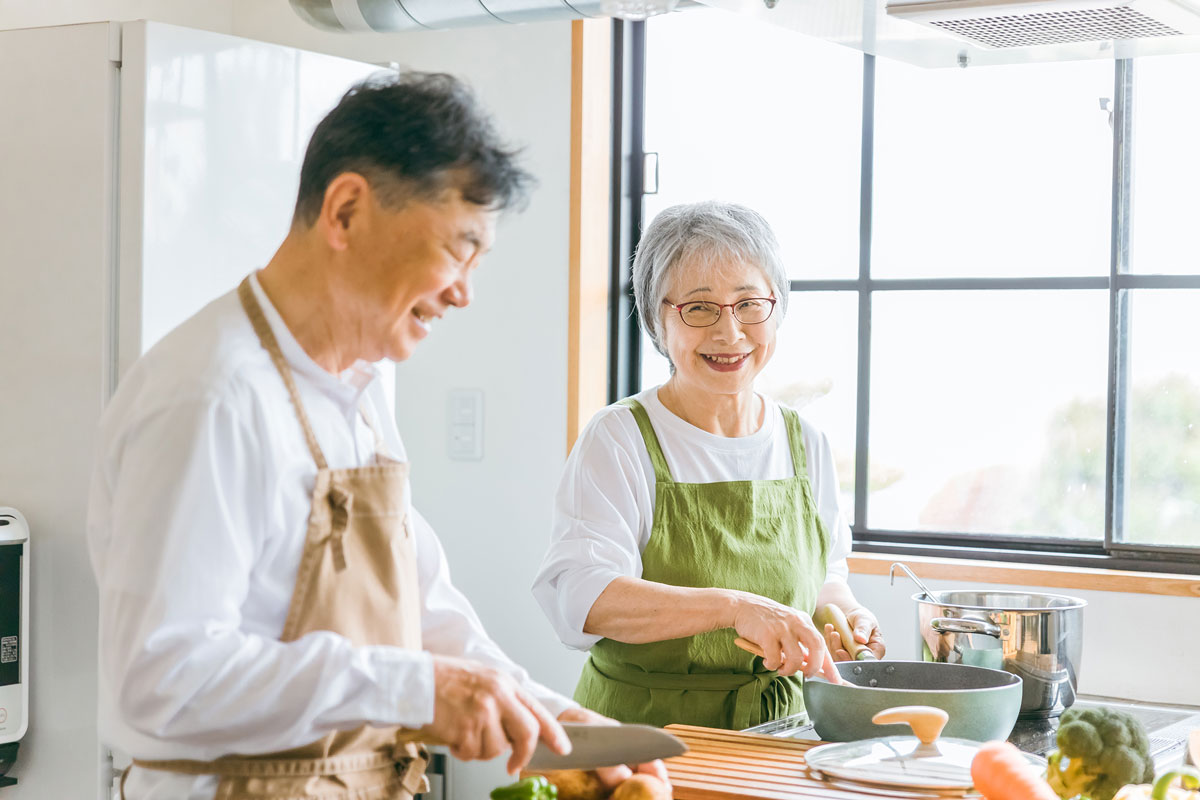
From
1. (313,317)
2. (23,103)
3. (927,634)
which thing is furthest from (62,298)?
(927,634)

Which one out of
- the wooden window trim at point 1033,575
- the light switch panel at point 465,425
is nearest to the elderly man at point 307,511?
the wooden window trim at point 1033,575

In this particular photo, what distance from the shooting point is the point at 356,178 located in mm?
1052

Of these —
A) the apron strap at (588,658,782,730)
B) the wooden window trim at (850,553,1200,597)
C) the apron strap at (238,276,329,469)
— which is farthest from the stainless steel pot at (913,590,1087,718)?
the apron strap at (238,276,329,469)

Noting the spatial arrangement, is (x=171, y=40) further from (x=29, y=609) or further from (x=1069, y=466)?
(x=1069, y=466)

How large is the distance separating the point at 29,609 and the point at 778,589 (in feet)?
4.23

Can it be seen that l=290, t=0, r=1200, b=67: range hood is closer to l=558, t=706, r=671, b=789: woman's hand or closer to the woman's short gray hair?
the woman's short gray hair

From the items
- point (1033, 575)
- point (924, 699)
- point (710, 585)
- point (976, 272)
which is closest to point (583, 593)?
point (710, 585)

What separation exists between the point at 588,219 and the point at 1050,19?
1.55 meters

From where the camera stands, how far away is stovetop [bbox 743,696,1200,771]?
4.97ft

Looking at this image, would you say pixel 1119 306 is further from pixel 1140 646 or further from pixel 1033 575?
pixel 1140 646

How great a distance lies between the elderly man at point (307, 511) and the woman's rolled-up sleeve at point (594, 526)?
60 cm

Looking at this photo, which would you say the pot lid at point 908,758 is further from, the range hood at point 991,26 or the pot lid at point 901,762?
A: the range hood at point 991,26

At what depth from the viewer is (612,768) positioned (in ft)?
4.01

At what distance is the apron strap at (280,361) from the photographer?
1061 mm
